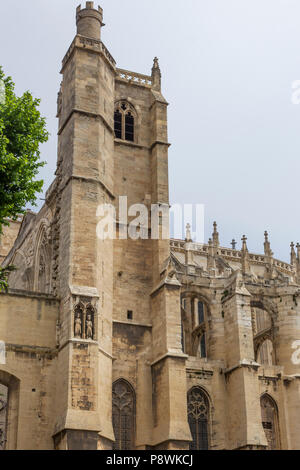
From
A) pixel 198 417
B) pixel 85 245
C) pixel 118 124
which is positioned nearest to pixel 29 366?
pixel 85 245

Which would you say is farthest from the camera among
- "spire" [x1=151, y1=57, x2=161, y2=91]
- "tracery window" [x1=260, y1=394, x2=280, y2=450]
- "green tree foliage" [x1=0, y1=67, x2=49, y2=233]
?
"spire" [x1=151, y1=57, x2=161, y2=91]

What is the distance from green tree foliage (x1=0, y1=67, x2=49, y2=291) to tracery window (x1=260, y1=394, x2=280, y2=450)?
537 inches

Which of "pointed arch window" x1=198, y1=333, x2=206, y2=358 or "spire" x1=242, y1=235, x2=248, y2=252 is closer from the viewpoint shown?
"pointed arch window" x1=198, y1=333, x2=206, y2=358

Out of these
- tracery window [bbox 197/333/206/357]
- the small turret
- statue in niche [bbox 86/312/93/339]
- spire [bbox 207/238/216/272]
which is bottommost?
statue in niche [bbox 86/312/93/339]

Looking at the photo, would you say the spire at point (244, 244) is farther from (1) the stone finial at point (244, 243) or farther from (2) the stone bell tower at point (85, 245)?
(2) the stone bell tower at point (85, 245)

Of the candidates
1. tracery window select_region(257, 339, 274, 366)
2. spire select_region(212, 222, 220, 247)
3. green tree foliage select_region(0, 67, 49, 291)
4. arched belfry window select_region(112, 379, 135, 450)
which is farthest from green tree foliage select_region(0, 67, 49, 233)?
spire select_region(212, 222, 220, 247)

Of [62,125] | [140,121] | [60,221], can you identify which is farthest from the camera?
[140,121]

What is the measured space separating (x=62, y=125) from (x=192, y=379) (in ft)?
37.9

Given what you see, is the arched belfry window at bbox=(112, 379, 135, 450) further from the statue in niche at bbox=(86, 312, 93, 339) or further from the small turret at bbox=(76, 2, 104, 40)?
the small turret at bbox=(76, 2, 104, 40)

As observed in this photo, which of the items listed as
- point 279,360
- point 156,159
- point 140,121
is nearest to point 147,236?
point 156,159

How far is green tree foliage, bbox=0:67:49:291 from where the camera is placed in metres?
20.0

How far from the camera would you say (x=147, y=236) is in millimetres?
29312

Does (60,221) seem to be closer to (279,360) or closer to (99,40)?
(99,40)

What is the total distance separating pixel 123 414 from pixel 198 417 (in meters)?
3.26
